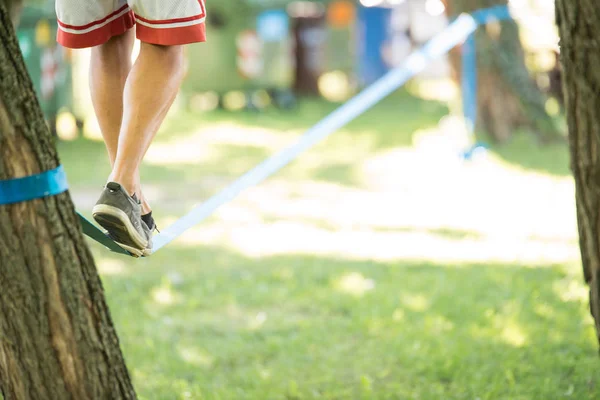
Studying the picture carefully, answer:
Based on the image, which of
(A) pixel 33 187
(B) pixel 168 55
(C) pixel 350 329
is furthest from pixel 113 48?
(C) pixel 350 329

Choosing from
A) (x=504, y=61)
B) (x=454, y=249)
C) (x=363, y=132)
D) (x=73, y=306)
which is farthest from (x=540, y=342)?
(x=363, y=132)

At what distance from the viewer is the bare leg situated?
2.47 m

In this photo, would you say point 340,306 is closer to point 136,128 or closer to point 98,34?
point 136,128

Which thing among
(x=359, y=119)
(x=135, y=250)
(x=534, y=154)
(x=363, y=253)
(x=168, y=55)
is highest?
(x=168, y=55)

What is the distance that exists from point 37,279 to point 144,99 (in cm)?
69

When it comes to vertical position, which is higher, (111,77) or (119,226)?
(111,77)

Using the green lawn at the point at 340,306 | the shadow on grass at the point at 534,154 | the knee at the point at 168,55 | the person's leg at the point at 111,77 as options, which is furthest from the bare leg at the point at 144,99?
the shadow on grass at the point at 534,154

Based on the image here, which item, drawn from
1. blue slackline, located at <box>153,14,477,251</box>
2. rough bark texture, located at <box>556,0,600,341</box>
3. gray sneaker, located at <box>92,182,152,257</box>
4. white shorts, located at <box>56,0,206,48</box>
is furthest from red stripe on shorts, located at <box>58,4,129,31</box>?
rough bark texture, located at <box>556,0,600,341</box>

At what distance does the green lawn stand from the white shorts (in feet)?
4.69

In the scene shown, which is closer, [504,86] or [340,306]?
[340,306]

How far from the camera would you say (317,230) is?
610 cm

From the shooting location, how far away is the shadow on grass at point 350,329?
3.45 metres

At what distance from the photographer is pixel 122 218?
246 cm

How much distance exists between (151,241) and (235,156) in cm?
665
